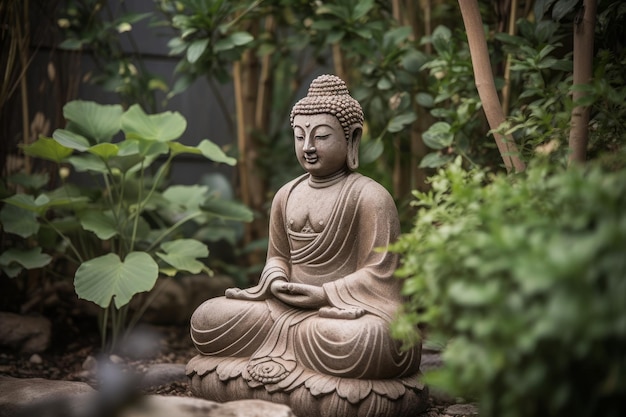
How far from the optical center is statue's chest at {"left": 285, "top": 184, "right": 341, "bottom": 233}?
3.54 meters

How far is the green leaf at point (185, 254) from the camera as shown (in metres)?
4.27

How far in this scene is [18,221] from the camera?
4.36 meters

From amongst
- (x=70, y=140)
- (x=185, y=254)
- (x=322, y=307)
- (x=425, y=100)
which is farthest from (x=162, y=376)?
(x=425, y=100)

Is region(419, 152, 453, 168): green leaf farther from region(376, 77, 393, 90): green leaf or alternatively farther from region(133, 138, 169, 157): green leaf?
region(133, 138, 169, 157): green leaf

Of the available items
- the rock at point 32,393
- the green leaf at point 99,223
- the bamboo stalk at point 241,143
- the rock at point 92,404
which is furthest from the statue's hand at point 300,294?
the bamboo stalk at point 241,143

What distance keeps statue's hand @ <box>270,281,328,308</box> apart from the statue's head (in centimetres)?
64

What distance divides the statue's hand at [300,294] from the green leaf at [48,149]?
166cm

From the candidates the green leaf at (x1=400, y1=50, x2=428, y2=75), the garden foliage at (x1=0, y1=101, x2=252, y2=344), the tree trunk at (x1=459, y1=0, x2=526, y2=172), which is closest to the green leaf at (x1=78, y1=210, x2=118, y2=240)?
the garden foliage at (x1=0, y1=101, x2=252, y2=344)

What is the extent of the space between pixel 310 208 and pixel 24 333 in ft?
6.95

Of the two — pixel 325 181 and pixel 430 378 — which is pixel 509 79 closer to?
pixel 325 181

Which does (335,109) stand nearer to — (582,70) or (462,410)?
(582,70)

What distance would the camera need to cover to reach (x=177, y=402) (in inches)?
102

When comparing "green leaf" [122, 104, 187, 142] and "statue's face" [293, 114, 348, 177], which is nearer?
"statue's face" [293, 114, 348, 177]

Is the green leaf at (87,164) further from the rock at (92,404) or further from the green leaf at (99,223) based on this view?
the rock at (92,404)
